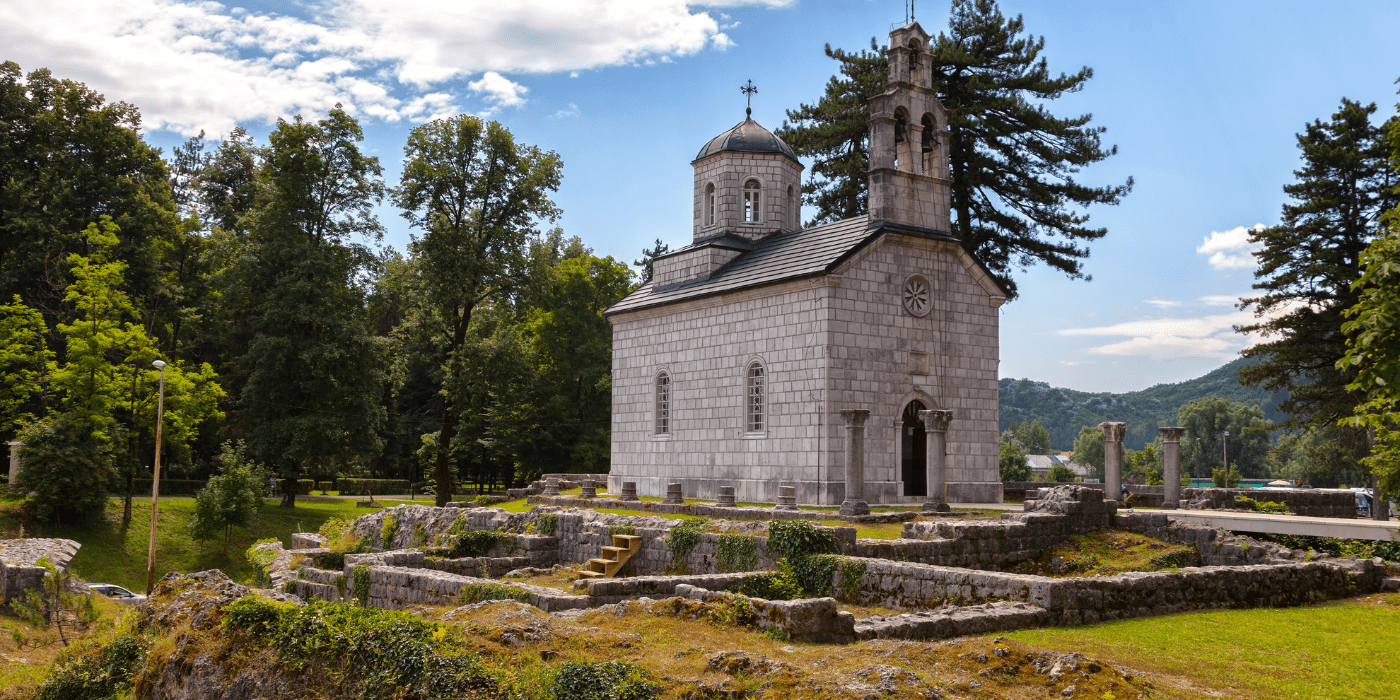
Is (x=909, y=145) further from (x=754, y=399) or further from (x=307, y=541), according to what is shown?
(x=307, y=541)

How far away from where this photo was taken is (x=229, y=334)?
4475 centimetres

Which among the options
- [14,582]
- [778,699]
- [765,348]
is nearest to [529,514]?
[765,348]

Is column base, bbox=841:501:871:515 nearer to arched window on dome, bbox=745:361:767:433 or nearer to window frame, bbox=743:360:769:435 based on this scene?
window frame, bbox=743:360:769:435

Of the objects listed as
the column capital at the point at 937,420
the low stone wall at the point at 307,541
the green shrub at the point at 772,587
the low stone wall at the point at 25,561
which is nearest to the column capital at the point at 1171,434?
the column capital at the point at 937,420

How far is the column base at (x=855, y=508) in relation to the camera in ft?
67.8

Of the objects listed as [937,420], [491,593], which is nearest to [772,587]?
[491,593]

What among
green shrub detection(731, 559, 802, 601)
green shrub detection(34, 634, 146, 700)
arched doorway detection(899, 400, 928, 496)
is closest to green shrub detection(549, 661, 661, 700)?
green shrub detection(731, 559, 802, 601)

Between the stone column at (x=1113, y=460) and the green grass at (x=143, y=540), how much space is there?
24.2 m

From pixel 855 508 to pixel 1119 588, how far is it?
27.7 ft

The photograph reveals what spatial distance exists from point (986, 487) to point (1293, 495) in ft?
26.6

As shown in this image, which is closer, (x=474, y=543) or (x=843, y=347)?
(x=474, y=543)

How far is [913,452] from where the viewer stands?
87.2 feet

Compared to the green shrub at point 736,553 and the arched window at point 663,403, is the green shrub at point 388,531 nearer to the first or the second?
the arched window at point 663,403

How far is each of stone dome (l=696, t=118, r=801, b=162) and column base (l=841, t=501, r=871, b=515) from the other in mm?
14944
